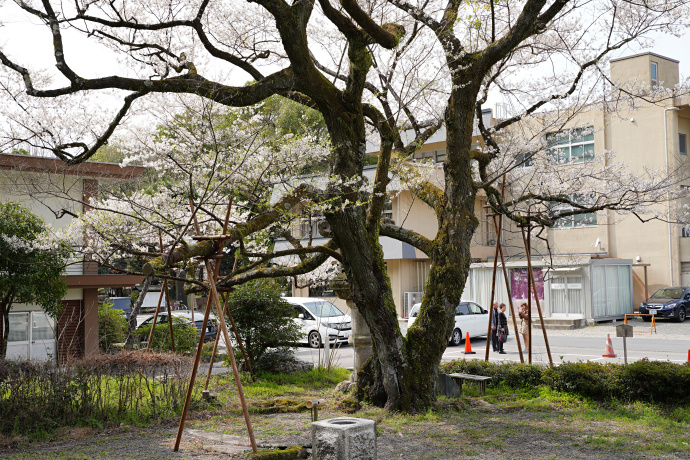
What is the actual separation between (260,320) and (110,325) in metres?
8.92

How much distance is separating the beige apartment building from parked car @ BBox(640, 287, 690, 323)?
4.73 feet

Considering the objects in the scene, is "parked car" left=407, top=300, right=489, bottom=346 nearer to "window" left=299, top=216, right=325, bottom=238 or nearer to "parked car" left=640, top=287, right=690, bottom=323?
"window" left=299, top=216, right=325, bottom=238

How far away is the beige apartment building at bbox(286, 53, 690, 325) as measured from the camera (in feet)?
91.4

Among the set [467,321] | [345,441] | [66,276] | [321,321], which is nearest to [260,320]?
[66,276]

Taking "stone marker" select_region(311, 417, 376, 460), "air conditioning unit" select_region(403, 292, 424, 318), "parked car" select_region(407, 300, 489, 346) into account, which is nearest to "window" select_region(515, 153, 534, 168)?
"stone marker" select_region(311, 417, 376, 460)

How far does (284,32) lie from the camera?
802 cm

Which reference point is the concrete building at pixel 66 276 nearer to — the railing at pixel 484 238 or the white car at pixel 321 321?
the white car at pixel 321 321

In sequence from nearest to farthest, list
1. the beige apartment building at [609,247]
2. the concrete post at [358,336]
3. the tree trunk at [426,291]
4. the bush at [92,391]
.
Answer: the bush at [92,391]
the tree trunk at [426,291]
the concrete post at [358,336]
the beige apartment building at [609,247]

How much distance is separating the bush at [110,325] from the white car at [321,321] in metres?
6.04

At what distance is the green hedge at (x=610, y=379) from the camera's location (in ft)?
31.8

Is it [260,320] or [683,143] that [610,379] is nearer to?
[260,320]

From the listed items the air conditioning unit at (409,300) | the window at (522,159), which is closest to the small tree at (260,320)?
the window at (522,159)

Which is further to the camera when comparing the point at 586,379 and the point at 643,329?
the point at 643,329

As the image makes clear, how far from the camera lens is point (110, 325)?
2145 centimetres
